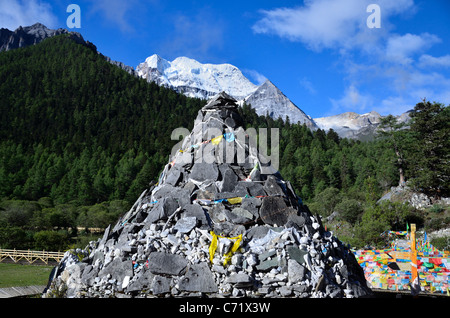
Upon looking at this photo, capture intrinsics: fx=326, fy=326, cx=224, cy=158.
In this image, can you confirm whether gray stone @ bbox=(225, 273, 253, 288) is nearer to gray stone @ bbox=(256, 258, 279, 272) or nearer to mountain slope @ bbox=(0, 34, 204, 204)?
gray stone @ bbox=(256, 258, 279, 272)

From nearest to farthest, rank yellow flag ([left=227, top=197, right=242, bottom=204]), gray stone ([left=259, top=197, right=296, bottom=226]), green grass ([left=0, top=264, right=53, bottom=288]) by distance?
gray stone ([left=259, top=197, right=296, bottom=226]) → yellow flag ([left=227, top=197, right=242, bottom=204]) → green grass ([left=0, top=264, right=53, bottom=288])

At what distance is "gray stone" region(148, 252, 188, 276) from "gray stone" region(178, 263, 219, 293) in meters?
0.16

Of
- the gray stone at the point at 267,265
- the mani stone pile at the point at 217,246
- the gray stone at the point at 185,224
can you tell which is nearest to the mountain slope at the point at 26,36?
the mani stone pile at the point at 217,246

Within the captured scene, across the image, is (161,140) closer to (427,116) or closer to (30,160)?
(30,160)

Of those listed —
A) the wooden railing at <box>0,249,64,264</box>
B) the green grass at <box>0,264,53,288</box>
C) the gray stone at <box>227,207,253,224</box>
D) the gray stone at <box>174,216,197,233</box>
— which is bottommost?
the wooden railing at <box>0,249,64,264</box>

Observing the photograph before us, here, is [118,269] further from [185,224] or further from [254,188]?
[254,188]

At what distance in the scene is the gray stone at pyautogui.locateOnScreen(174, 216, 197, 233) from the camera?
253 inches

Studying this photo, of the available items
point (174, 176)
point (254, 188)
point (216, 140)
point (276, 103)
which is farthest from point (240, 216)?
point (276, 103)

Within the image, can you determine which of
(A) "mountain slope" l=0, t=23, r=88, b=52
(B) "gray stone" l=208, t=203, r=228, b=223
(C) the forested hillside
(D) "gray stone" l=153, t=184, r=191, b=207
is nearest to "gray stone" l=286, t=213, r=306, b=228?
(B) "gray stone" l=208, t=203, r=228, b=223

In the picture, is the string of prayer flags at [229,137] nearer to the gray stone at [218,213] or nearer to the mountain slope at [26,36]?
the gray stone at [218,213]

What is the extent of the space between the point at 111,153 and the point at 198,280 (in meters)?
80.2

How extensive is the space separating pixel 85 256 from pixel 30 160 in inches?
3020

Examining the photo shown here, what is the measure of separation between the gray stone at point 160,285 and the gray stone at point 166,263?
0.34ft
